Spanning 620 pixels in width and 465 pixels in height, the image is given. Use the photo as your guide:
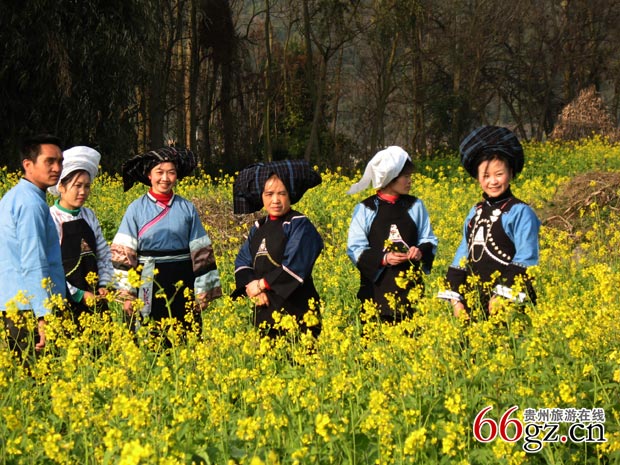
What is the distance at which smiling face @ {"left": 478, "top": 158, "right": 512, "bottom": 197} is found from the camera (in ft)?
15.1

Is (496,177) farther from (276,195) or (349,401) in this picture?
(349,401)

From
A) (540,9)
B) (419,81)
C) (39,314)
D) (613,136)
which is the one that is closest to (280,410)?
(39,314)

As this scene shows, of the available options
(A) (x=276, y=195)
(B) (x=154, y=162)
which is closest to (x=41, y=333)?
(B) (x=154, y=162)

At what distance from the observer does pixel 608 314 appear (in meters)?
3.73

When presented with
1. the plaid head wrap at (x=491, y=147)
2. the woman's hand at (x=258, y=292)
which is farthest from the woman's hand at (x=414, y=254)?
the woman's hand at (x=258, y=292)

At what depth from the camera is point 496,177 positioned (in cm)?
461

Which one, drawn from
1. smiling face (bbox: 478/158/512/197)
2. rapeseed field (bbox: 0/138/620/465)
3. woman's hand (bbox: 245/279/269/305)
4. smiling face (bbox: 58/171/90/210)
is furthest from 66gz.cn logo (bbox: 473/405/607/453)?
smiling face (bbox: 58/171/90/210)

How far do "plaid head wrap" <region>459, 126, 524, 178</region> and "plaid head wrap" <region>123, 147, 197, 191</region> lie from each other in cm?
172

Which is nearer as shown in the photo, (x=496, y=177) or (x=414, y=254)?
(x=496, y=177)

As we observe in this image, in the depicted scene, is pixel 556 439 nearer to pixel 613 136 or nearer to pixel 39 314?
pixel 39 314

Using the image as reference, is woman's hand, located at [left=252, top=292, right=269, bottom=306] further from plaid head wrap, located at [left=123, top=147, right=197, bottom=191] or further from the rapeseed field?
plaid head wrap, located at [left=123, top=147, right=197, bottom=191]

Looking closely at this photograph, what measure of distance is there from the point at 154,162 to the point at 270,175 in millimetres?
759

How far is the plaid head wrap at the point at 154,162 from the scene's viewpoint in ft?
16.6

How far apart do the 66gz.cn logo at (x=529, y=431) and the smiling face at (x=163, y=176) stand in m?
2.54
